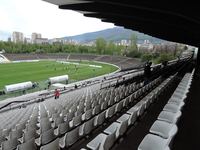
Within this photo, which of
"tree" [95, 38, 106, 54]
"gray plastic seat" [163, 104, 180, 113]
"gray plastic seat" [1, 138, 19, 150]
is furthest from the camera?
"tree" [95, 38, 106, 54]

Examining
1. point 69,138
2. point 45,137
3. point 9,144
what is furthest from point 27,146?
point 69,138

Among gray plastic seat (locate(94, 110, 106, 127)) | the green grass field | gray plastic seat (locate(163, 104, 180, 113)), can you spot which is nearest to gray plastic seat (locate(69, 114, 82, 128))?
gray plastic seat (locate(94, 110, 106, 127))

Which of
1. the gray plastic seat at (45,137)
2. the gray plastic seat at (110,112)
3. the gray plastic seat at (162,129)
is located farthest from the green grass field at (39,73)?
the gray plastic seat at (162,129)

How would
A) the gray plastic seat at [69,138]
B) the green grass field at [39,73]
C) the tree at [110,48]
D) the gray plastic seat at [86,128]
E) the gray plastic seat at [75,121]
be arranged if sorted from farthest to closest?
the tree at [110,48], the green grass field at [39,73], the gray plastic seat at [75,121], the gray plastic seat at [86,128], the gray plastic seat at [69,138]

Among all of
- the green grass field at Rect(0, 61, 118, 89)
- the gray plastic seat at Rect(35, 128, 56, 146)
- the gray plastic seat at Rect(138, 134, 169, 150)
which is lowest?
the green grass field at Rect(0, 61, 118, 89)

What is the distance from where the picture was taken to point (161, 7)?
9.14 metres

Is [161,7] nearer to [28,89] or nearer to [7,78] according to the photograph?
[28,89]

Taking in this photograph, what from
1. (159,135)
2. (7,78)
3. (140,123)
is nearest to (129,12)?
(140,123)

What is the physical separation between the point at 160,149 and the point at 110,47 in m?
108

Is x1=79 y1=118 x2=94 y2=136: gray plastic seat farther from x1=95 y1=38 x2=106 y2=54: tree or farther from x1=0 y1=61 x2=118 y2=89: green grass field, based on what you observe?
x1=95 y1=38 x2=106 y2=54: tree

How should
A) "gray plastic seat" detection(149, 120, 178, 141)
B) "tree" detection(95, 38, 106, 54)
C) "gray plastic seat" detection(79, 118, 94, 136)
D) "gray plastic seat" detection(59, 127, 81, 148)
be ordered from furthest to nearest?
"tree" detection(95, 38, 106, 54), "gray plastic seat" detection(79, 118, 94, 136), "gray plastic seat" detection(59, 127, 81, 148), "gray plastic seat" detection(149, 120, 178, 141)

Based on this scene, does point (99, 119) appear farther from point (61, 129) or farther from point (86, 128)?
point (61, 129)

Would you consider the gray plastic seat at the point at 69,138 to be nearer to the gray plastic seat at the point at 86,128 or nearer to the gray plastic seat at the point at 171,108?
the gray plastic seat at the point at 86,128

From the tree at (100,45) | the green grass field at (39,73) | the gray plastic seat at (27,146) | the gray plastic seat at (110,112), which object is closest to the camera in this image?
the gray plastic seat at (27,146)
